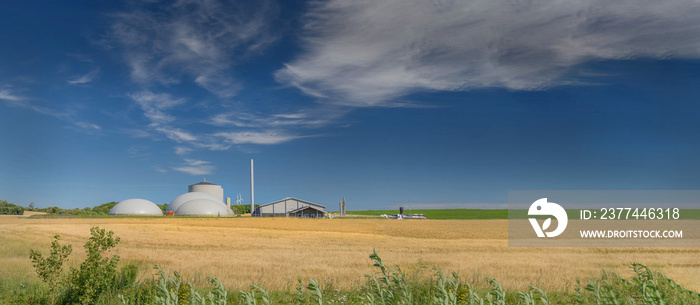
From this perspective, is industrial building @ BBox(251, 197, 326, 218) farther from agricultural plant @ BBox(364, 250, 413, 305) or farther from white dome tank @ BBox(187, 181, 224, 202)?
agricultural plant @ BBox(364, 250, 413, 305)

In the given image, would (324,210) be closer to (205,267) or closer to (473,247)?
(473,247)

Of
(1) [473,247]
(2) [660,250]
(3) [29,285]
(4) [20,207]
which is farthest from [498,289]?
(4) [20,207]

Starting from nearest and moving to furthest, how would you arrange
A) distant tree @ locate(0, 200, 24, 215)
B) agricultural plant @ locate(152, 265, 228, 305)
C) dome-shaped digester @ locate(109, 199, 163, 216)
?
agricultural plant @ locate(152, 265, 228, 305), distant tree @ locate(0, 200, 24, 215), dome-shaped digester @ locate(109, 199, 163, 216)

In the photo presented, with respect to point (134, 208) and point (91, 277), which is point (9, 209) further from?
point (91, 277)

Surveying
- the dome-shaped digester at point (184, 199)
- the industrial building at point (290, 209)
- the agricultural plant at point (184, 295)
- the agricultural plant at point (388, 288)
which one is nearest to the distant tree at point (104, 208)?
the dome-shaped digester at point (184, 199)

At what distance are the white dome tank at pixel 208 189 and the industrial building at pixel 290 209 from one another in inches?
828

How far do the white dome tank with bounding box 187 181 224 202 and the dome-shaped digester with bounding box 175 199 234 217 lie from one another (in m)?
26.7

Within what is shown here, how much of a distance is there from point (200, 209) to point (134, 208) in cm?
1920

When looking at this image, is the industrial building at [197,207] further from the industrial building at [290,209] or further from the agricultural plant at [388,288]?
the agricultural plant at [388,288]

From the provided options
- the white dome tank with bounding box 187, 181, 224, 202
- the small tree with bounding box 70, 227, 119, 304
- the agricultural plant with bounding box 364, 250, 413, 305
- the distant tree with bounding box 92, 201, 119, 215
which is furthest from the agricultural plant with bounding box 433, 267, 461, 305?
the white dome tank with bounding box 187, 181, 224, 202

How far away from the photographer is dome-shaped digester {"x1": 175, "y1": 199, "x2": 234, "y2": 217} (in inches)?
4938

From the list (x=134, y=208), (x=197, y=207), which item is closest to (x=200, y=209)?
(x=197, y=207)

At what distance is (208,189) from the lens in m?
159

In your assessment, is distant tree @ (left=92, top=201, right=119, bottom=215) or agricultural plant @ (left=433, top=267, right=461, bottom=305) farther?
distant tree @ (left=92, top=201, right=119, bottom=215)
